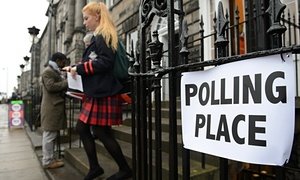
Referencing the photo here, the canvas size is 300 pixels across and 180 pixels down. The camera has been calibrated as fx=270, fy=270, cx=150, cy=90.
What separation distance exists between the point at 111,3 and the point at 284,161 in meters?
12.5

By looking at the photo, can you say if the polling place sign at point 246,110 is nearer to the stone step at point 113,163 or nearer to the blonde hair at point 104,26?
the stone step at point 113,163

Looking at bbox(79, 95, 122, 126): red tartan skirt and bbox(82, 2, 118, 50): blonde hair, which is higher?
bbox(82, 2, 118, 50): blonde hair

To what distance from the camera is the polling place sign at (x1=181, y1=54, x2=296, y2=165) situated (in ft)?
3.32

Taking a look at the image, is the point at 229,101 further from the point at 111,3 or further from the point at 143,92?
the point at 111,3

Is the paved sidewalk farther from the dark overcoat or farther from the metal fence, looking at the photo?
the metal fence

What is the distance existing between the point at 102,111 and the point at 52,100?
152 cm

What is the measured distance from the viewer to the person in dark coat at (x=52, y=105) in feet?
12.7

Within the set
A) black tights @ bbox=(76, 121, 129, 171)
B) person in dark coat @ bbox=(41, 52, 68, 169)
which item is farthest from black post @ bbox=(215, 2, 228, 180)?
person in dark coat @ bbox=(41, 52, 68, 169)

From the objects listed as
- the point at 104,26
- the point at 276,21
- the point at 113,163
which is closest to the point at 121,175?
the point at 113,163

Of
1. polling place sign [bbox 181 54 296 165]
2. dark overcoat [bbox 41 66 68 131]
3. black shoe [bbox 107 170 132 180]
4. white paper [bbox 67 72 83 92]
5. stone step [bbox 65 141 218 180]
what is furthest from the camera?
dark overcoat [bbox 41 66 68 131]

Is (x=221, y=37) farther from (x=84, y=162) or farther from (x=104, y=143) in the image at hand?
(x=84, y=162)

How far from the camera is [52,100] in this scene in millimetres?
3939

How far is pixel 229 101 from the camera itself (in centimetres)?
119

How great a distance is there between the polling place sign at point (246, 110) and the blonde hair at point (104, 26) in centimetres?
154
